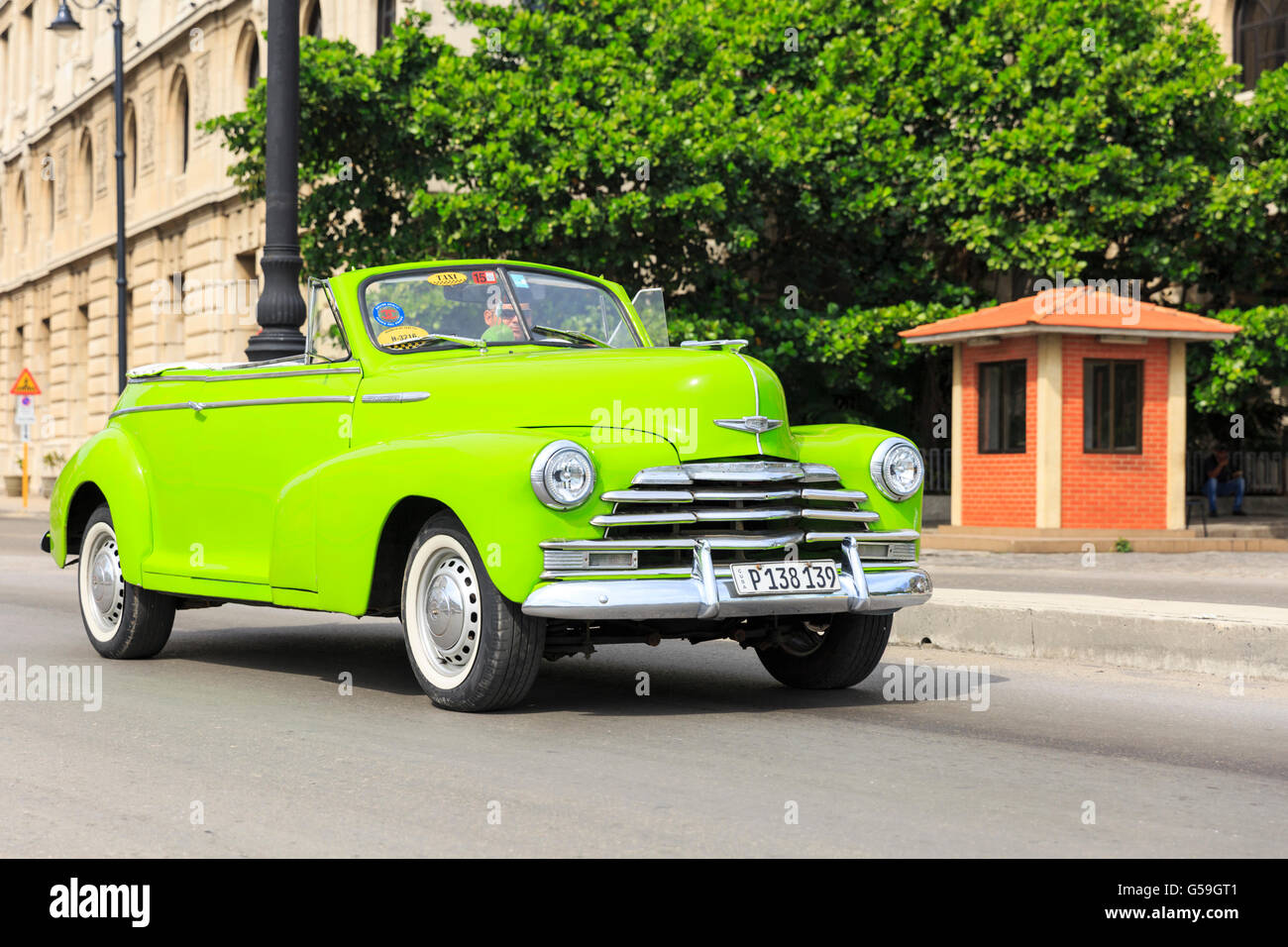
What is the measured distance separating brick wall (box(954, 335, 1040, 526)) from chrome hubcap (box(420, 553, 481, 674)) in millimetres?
15282

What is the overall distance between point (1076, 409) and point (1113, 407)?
24.8 inches

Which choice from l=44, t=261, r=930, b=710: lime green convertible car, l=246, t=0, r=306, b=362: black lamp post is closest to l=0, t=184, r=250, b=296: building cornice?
l=246, t=0, r=306, b=362: black lamp post

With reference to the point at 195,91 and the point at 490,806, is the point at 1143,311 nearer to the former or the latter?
the point at 490,806

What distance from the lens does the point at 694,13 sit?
24859 mm

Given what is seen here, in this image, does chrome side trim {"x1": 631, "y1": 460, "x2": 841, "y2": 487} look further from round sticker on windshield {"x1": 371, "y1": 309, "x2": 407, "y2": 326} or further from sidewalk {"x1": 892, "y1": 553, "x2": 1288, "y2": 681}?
sidewalk {"x1": 892, "y1": 553, "x2": 1288, "y2": 681}

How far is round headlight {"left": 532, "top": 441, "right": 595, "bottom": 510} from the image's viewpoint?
6.52m

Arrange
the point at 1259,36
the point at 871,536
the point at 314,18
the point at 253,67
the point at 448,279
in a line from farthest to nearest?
the point at 253,67
the point at 314,18
the point at 1259,36
the point at 448,279
the point at 871,536

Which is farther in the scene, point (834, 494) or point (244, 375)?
point (244, 375)

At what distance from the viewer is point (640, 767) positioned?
585 centimetres

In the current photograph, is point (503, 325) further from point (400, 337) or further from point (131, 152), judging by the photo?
point (131, 152)

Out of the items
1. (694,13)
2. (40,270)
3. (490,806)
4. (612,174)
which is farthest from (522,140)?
(40,270)

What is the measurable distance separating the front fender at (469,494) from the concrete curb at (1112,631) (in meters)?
3.55

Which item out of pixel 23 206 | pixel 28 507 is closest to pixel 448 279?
pixel 28 507
